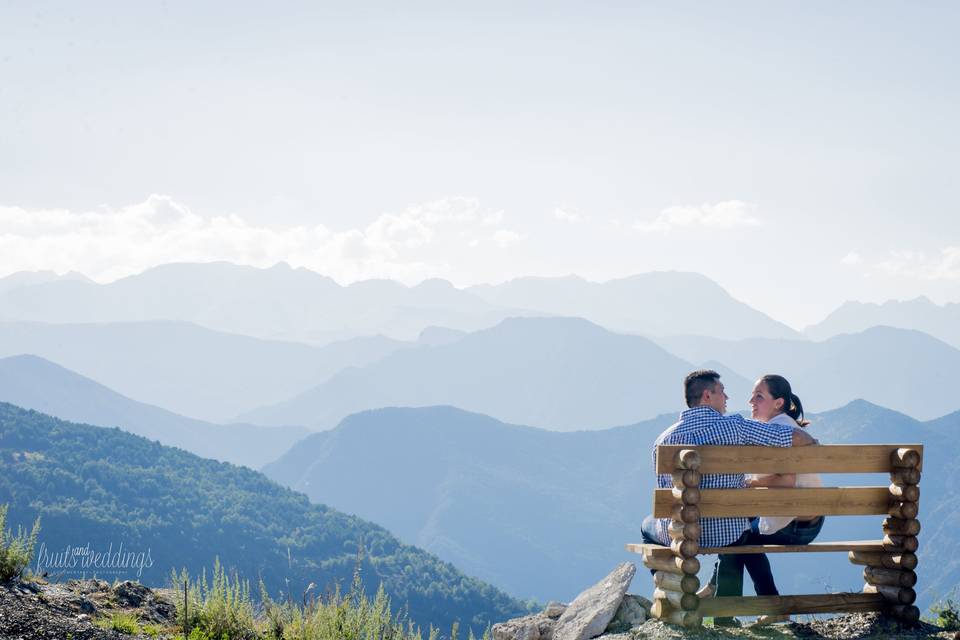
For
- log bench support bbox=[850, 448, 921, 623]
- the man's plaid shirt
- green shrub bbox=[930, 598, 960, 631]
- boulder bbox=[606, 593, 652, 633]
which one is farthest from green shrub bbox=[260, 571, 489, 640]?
green shrub bbox=[930, 598, 960, 631]

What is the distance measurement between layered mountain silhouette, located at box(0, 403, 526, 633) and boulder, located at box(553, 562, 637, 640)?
68.0 meters

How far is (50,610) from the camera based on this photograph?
21.9ft

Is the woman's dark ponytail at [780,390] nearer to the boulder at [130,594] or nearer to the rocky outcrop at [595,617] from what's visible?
the rocky outcrop at [595,617]

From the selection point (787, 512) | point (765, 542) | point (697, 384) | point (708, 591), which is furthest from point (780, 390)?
point (708, 591)

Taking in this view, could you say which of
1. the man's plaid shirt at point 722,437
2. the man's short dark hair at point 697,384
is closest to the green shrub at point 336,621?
the man's plaid shirt at point 722,437

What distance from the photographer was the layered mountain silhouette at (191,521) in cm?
7825

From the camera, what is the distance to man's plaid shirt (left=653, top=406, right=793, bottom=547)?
20.7 feet

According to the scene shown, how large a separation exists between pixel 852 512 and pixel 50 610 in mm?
5790

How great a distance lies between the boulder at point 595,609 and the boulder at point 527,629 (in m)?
0.19

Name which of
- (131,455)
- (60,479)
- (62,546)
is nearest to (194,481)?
(131,455)

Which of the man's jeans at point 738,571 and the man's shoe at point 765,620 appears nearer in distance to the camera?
the man's jeans at point 738,571

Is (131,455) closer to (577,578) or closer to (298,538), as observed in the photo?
(298,538)

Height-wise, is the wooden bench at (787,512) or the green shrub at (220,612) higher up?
the wooden bench at (787,512)

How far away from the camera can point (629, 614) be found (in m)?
7.23
